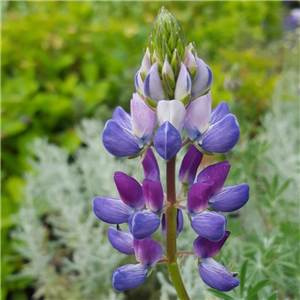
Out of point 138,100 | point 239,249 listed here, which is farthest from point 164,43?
point 239,249

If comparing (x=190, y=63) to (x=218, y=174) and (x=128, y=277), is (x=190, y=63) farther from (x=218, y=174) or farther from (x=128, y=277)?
(x=128, y=277)

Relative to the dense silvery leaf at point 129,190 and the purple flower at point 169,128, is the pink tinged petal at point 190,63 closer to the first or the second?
the purple flower at point 169,128

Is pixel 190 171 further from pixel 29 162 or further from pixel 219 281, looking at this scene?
pixel 29 162

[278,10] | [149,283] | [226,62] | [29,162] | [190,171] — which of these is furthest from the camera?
[278,10]

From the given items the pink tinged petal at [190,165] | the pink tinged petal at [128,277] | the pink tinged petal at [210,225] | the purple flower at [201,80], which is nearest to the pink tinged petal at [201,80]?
the purple flower at [201,80]

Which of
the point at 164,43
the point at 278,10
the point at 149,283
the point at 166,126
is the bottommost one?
the point at 149,283

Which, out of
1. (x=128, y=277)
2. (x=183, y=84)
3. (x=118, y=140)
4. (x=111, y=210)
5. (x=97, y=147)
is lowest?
(x=97, y=147)

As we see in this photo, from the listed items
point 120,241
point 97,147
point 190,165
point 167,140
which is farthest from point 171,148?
point 97,147
